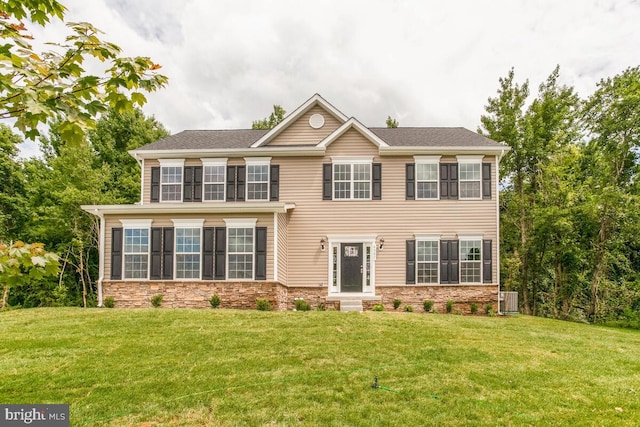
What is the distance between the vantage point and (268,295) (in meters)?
14.9

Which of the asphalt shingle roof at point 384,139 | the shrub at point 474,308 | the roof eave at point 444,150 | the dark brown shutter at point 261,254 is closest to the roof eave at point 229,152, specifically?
the asphalt shingle roof at point 384,139

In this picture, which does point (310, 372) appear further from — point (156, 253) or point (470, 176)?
point (470, 176)

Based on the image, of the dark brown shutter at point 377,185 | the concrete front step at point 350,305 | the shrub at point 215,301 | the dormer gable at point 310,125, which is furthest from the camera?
the dormer gable at point 310,125

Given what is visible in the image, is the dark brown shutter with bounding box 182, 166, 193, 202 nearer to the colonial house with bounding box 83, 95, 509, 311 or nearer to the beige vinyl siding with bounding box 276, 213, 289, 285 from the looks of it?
the colonial house with bounding box 83, 95, 509, 311

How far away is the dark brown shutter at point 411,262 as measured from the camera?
652 inches

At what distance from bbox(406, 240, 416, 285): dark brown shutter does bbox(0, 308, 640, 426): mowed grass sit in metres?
4.78

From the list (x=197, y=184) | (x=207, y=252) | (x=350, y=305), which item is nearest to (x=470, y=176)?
(x=350, y=305)

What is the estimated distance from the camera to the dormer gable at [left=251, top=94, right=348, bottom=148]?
57.2ft

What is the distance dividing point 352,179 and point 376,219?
1.66m

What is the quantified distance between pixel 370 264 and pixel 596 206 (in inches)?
398

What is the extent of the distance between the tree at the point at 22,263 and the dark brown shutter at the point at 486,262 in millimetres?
15356

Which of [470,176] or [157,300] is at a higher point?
[470,176]

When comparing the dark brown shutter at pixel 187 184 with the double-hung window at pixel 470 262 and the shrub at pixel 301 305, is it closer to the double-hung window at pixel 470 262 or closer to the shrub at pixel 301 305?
the shrub at pixel 301 305

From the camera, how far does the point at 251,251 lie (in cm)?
1534
